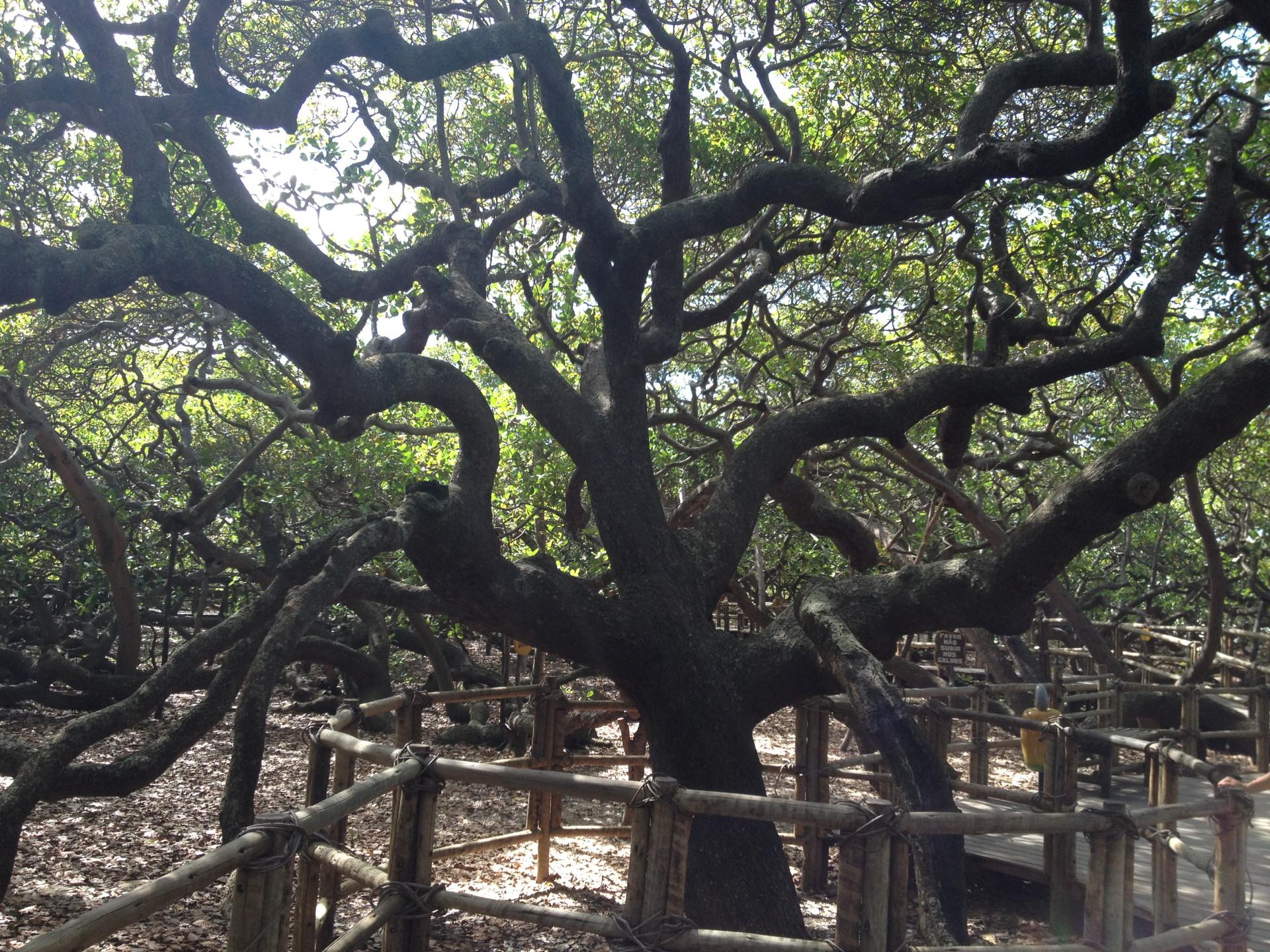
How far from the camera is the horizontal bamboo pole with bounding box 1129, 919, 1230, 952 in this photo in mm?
3400

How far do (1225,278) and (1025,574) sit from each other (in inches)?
190

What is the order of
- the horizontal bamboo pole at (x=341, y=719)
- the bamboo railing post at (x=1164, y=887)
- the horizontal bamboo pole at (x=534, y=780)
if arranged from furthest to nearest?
1. the horizontal bamboo pole at (x=341, y=719)
2. the bamboo railing post at (x=1164, y=887)
3. the horizontal bamboo pole at (x=534, y=780)

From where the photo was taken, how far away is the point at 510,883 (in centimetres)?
652

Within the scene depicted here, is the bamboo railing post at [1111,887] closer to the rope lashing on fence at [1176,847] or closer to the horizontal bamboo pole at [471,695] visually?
the rope lashing on fence at [1176,847]

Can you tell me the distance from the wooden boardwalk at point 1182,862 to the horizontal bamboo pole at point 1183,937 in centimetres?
94

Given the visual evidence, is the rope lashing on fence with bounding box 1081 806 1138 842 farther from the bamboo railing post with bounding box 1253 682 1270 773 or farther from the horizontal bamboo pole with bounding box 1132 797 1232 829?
the bamboo railing post with bounding box 1253 682 1270 773

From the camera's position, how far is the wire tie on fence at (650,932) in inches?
115

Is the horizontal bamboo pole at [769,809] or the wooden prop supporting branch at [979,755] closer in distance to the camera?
the horizontal bamboo pole at [769,809]

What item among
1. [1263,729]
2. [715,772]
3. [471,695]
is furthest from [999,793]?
[1263,729]

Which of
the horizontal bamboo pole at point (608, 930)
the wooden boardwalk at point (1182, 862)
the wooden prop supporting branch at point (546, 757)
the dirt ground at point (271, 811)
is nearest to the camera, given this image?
the horizontal bamboo pole at point (608, 930)

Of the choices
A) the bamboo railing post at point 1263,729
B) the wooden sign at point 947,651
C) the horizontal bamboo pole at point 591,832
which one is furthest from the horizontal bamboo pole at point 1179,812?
the wooden sign at point 947,651

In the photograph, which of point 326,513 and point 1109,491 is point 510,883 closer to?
point 1109,491

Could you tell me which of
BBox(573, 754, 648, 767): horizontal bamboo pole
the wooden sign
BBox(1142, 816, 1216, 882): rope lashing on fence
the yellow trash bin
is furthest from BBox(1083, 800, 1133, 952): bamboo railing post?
the wooden sign

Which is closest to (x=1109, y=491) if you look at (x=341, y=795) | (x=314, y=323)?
(x=341, y=795)
